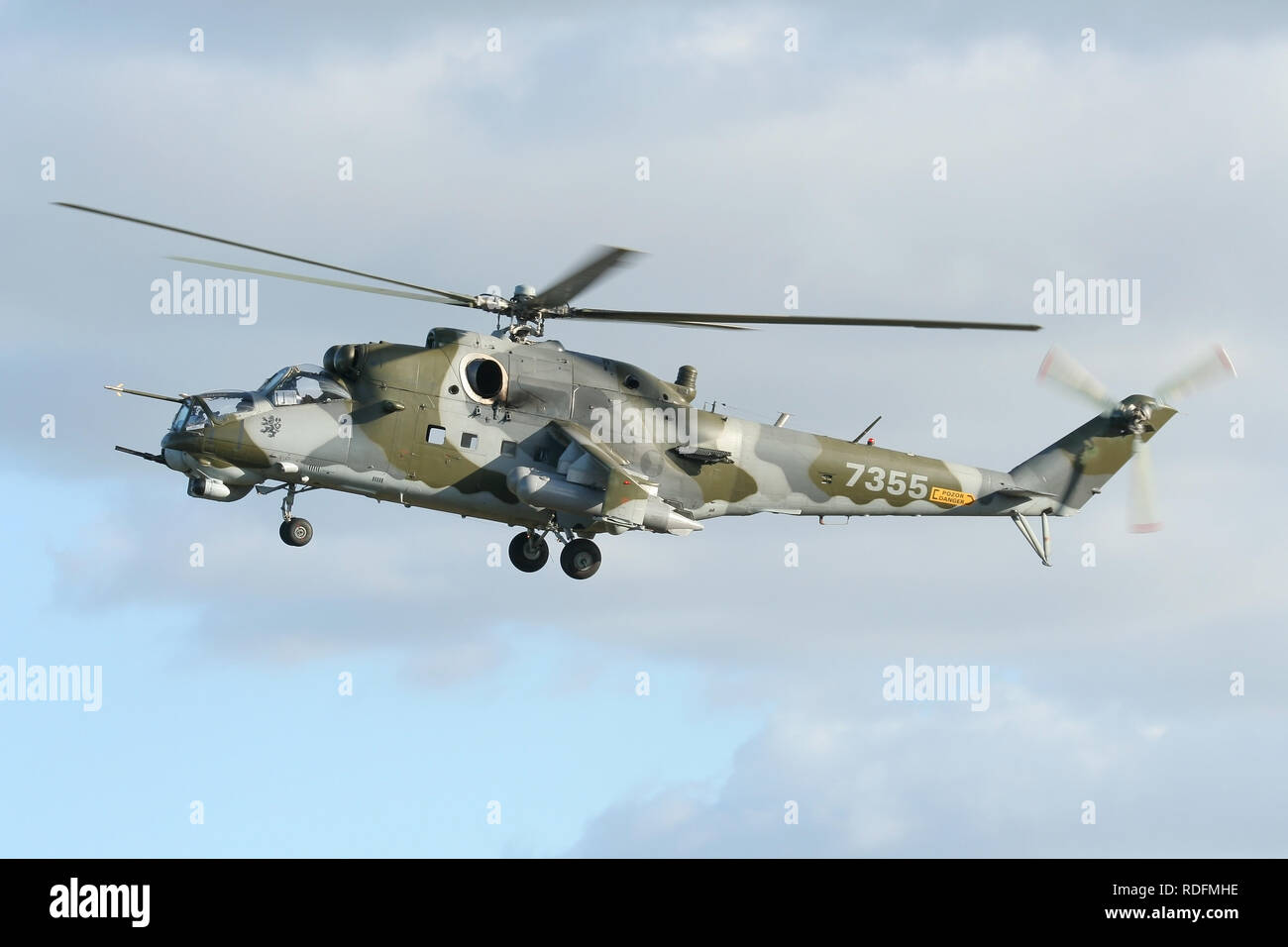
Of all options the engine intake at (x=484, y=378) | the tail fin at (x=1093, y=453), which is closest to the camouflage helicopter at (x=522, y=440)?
the engine intake at (x=484, y=378)

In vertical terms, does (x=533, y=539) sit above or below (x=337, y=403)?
below

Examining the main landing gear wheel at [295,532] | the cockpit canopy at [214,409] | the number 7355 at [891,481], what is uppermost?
the cockpit canopy at [214,409]

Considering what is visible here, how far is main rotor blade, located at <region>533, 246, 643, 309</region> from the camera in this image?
104ft

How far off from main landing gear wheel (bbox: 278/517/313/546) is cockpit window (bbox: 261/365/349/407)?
99.2 inches

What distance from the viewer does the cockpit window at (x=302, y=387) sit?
35406mm

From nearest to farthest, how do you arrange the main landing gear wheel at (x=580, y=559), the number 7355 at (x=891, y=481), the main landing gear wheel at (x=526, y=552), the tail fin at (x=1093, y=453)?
the main landing gear wheel at (x=580, y=559), the main landing gear wheel at (x=526, y=552), the number 7355 at (x=891, y=481), the tail fin at (x=1093, y=453)

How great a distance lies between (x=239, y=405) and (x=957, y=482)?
1725cm

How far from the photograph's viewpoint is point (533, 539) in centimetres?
3831

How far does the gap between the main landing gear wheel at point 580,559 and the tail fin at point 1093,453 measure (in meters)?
11.9

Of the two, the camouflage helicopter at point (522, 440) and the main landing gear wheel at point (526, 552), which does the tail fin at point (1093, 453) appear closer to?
the camouflage helicopter at point (522, 440)

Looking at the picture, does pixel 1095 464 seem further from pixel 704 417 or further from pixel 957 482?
pixel 704 417

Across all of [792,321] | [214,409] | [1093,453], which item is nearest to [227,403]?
[214,409]

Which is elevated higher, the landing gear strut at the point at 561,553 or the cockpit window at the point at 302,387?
the cockpit window at the point at 302,387

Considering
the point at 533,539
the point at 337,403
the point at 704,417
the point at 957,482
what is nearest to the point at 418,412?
the point at 337,403
